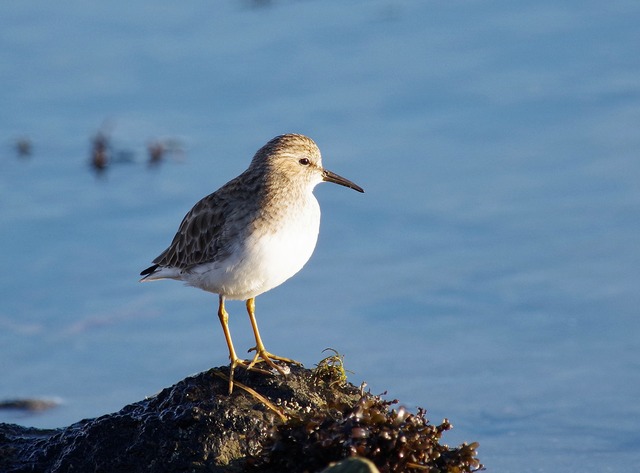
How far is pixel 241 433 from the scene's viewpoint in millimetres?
5613

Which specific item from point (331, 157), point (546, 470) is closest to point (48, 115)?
point (331, 157)

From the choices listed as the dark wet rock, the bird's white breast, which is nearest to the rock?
the dark wet rock

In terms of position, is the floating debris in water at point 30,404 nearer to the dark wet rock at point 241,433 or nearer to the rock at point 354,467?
the dark wet rock at point 241,433

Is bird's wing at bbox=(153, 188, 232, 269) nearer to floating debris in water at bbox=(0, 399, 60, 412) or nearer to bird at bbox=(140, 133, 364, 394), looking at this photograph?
bird at bbox=(140, 133, 364, 394)

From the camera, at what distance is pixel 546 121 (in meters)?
11.5

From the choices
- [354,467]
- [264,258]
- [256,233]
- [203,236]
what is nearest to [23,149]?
[203,236]

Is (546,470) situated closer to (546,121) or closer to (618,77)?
(546,121)

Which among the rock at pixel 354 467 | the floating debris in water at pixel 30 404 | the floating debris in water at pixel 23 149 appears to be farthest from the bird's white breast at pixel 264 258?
the floating debris in water at pixel 23 149

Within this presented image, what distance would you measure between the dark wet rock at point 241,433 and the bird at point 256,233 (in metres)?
0.19

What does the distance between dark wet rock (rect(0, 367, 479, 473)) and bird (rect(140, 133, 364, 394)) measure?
7.6 inches

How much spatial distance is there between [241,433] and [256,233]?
126cm

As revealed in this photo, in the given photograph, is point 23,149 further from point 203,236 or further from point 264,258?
point 264,258

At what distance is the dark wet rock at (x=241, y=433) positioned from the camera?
525 cm

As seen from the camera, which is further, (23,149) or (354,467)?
(23,149)
